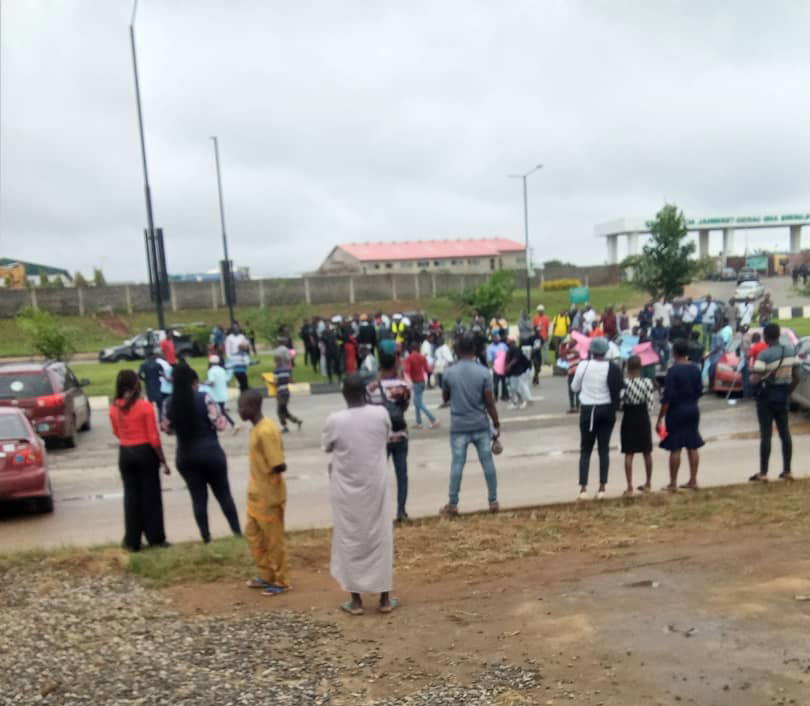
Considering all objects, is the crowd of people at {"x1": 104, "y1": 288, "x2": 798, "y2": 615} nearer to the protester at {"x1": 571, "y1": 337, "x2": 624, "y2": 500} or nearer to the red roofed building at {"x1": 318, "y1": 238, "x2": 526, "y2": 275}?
the protester at {"x1": 571, "y1": 337, "x2": 624, "y2": 500}

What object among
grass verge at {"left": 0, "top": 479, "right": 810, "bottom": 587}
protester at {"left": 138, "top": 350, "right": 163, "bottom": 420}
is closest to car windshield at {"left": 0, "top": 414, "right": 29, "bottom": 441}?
grass verge at {"left": 0, "top": 479, "right": 810, "bottom": 587}

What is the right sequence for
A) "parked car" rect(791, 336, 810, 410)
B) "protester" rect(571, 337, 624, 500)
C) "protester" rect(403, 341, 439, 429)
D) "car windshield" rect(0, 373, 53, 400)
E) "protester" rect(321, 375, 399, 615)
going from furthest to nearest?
"protester" rect(403, 341, 439, 429), "car windshield" rect(0, 373, 53, 400), "parked car" rect(791, 336, 810, 410), "protester" rect(571, 337, 624, 500), "protester" rect(321, 375, 399, 615)

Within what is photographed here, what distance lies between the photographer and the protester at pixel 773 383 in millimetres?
9219

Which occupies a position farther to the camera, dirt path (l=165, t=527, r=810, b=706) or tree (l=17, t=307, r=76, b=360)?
tree (l=17, t=307, r=76, b=360)

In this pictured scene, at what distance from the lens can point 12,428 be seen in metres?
10.3

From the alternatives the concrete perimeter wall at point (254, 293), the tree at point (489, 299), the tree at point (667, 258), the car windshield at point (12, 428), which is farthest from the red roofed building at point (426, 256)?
the car windshield at point (12, 428)

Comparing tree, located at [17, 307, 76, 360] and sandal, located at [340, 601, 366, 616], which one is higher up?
tree, located at [17, 307, 76, 360]

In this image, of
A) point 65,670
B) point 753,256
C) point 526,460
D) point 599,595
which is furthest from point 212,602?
point 753,256

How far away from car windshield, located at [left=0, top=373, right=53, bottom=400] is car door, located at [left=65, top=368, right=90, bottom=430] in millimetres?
505

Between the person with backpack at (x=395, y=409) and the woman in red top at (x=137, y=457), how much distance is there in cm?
208

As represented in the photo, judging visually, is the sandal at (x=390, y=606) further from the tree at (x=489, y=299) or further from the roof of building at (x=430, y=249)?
the roof of building at (x=430, y=249)

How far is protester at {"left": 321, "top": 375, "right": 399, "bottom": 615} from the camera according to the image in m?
5.96

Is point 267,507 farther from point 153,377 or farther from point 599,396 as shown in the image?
point 153,377

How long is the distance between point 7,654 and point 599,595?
389 centimetres
